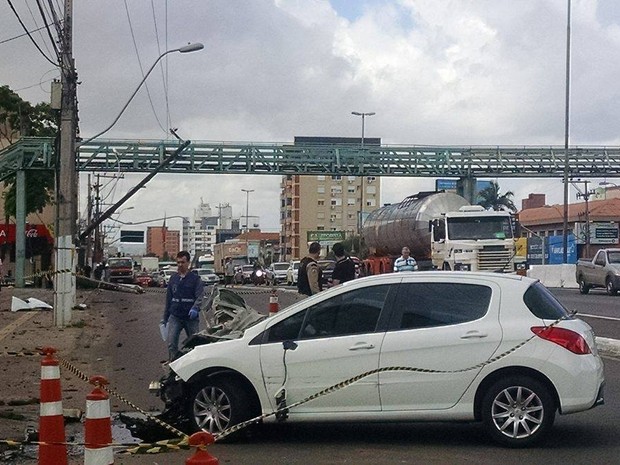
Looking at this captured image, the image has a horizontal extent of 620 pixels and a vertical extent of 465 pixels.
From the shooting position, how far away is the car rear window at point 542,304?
342 inches

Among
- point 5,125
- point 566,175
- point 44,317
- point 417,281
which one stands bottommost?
point 44,317

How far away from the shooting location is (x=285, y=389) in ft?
28.5

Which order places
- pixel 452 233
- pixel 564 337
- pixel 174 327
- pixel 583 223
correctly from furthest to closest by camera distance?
pixel 583 223 → pixel 452 233 → pixel 174 327 → pixel 564 337

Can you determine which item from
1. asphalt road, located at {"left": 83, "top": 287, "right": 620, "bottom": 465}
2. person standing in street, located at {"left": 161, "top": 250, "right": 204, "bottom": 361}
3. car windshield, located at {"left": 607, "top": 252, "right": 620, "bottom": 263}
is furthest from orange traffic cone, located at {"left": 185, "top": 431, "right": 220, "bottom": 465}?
car windshield, located at {"left": 607, "top": 252, "right": 620, "bottom": 263}

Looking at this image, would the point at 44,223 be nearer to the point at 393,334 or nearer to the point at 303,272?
the point at 303,272

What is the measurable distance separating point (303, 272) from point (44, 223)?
55.1 meters

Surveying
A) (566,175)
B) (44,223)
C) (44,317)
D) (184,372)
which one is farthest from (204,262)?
(184,372)

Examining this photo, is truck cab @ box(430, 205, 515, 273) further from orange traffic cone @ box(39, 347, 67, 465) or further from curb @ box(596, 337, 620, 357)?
orange traffic cone @ box(39, 347, 67, 465)

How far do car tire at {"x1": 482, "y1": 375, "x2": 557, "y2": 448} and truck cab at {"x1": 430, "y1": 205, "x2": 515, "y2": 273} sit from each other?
23.1 metres

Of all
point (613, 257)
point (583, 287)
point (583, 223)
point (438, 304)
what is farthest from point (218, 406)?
point (583, 223)

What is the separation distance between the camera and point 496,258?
31.8 m

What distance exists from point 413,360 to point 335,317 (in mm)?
829

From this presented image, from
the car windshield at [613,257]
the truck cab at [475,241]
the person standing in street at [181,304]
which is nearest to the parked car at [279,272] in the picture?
the car windshield at [613,257]

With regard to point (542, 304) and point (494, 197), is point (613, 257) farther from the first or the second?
point (494, 197)
